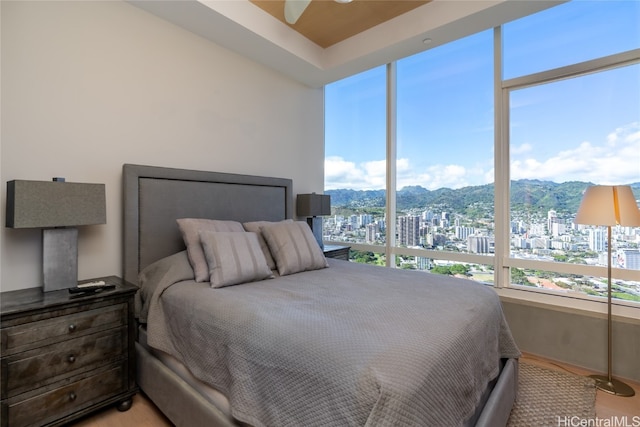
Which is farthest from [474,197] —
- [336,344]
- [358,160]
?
[336,344]

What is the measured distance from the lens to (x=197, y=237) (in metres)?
2.22

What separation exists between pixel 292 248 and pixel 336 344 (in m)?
1.38

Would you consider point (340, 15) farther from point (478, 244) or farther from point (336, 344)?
point (336, 344)

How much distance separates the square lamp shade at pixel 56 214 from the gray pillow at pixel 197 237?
0.53m

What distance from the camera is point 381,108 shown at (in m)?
3.85

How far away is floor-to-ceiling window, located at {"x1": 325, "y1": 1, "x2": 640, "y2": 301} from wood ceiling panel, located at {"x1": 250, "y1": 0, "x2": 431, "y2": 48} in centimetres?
88

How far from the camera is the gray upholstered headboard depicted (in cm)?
226

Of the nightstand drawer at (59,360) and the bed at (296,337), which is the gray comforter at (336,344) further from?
the nightstand drawer at (59,360)

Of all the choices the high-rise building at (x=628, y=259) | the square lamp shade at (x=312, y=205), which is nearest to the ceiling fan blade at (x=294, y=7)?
the square lamp shade at (x=312, y=205)

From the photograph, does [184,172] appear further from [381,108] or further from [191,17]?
[381,108]

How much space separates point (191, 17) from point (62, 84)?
1.10m

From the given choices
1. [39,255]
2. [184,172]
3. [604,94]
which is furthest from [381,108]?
[39,255]

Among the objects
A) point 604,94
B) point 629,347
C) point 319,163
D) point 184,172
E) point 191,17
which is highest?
point 191,17

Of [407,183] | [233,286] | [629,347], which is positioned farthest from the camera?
[407,183]
